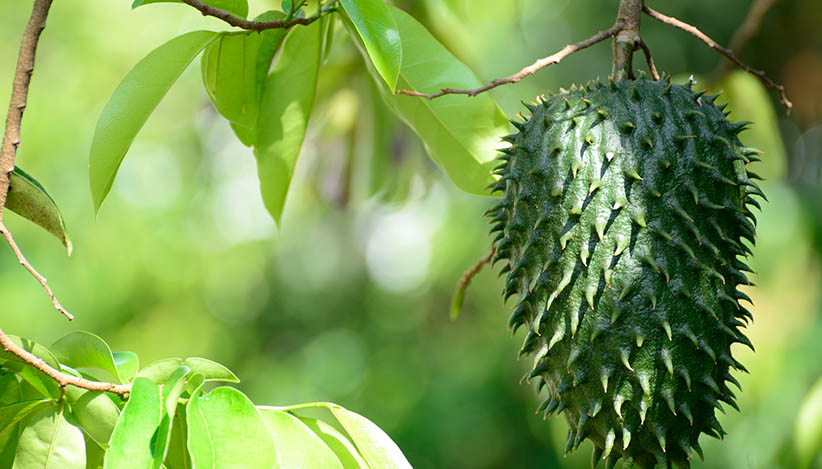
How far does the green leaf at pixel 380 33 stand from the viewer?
3.95 feet

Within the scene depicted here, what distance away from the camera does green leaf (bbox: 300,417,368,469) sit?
3.83ft

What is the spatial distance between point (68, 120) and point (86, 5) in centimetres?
136

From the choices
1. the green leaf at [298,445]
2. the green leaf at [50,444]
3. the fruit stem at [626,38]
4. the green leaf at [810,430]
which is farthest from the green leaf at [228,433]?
the green leaf at [810,430]

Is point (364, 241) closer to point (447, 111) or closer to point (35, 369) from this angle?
point (447, 111)

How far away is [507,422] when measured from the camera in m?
9.29

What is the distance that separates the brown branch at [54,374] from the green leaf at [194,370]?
0.04 meters

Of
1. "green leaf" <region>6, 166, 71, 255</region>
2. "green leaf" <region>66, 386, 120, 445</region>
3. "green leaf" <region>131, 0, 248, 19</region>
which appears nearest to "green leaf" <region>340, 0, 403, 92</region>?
"green leaf" <region>131, 0, 248, 19</region>

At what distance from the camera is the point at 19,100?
103 centimetres

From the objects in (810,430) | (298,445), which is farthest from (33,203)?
(810,430)

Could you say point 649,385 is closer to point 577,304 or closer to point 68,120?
point 577,304

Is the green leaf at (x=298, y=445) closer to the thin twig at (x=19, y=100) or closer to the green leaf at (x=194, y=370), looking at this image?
the green leaf at (x=194, y=370)

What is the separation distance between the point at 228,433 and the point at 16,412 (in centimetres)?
38

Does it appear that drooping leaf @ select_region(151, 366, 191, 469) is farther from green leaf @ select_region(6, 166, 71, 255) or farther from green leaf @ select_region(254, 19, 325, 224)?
green leaf @ select_region(254, 19, 325, 224)

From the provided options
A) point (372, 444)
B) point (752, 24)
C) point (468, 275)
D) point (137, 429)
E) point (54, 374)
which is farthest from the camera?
point (752, 24)
